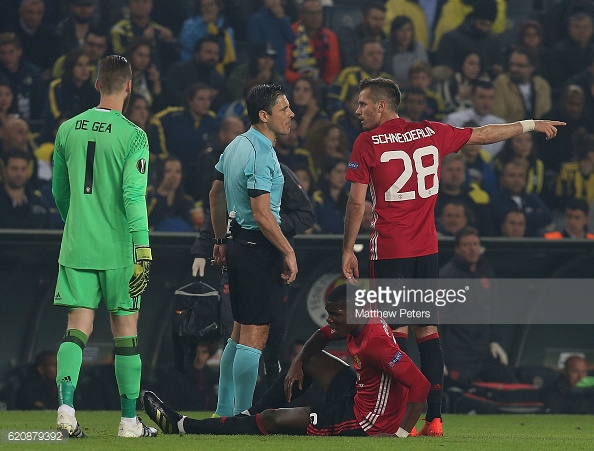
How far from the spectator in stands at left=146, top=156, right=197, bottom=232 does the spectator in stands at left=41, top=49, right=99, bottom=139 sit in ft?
4.67

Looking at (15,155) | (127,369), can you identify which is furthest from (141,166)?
(15,155)

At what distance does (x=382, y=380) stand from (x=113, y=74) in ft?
7.26

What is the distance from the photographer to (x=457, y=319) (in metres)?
9.30

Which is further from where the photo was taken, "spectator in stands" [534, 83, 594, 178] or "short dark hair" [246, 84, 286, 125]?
"spectator in stands" [534, 83, 594, 178]

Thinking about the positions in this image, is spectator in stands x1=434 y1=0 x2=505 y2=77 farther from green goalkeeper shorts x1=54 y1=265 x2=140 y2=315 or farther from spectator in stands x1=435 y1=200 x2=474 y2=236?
green goalkeeper shorts x1=54 y1=265 x2=140 y2=315

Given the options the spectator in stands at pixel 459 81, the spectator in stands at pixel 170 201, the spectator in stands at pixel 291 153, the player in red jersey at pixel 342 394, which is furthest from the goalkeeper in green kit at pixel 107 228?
the spectator in stands at pixel 459 81

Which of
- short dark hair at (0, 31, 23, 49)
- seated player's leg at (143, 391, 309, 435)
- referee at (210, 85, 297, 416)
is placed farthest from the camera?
short dark hair at (0, 31, 23, 49)

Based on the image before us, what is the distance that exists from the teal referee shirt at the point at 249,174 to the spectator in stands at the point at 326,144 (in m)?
4.60

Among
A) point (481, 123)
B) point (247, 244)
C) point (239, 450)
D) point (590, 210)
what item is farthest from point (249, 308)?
point (481, 123)

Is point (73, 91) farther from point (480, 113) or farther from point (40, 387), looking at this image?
point (480, 113)

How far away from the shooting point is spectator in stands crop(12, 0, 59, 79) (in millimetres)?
12375

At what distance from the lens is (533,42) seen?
13.5 m

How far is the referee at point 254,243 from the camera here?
22.0 ft

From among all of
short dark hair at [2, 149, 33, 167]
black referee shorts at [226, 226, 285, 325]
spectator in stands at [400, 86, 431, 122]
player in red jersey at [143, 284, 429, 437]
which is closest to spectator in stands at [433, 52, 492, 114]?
spectator in stands at [400, 86, 431, 122]
